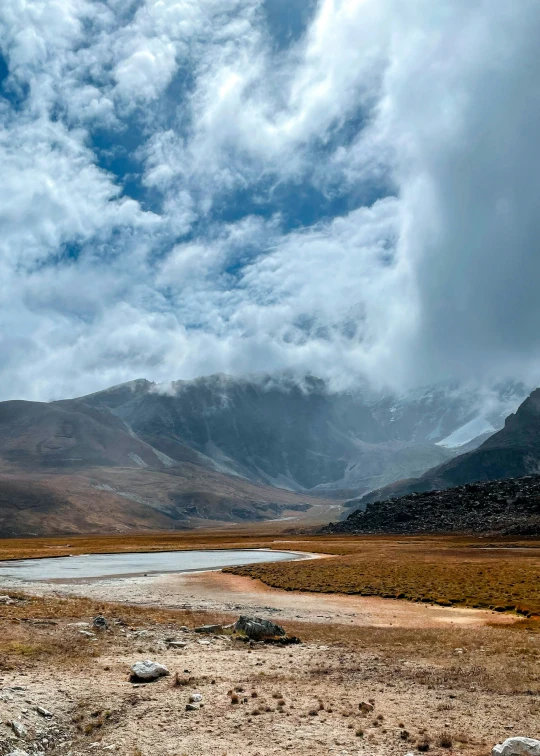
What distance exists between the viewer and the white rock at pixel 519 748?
12.3m

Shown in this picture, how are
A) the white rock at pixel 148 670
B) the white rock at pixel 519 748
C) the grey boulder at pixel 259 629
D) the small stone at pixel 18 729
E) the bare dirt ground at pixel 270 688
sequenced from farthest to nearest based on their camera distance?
the grey boulder at pixel 259 629, the white rock at pixel 148 670, the bare dirt ground at pixel 270 688, the small stone at pixel 18 729, the white rock at pixel 519 748

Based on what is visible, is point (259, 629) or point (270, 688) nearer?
point (270, 688)

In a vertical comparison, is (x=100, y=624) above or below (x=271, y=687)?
above

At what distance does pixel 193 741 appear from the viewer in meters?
14.4

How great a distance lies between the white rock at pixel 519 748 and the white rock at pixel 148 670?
11474 mm

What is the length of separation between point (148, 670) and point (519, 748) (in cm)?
1217

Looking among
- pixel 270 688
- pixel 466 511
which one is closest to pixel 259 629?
pixel 270 688

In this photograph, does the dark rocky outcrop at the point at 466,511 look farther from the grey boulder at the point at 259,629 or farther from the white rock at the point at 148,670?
the white rock at the point at 148,670

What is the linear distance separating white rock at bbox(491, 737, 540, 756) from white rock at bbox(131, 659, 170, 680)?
11474mm

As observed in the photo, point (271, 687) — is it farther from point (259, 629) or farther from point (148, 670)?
point (259, 629)

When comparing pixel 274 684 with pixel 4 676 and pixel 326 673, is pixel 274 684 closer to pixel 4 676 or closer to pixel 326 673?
pixel 326 673

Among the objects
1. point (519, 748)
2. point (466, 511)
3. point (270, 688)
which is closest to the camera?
point (519, 748)

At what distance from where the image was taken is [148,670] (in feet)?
65.0

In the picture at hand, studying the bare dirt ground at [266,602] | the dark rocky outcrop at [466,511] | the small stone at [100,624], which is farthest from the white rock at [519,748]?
the dark rocky outcrop at [466,511]
